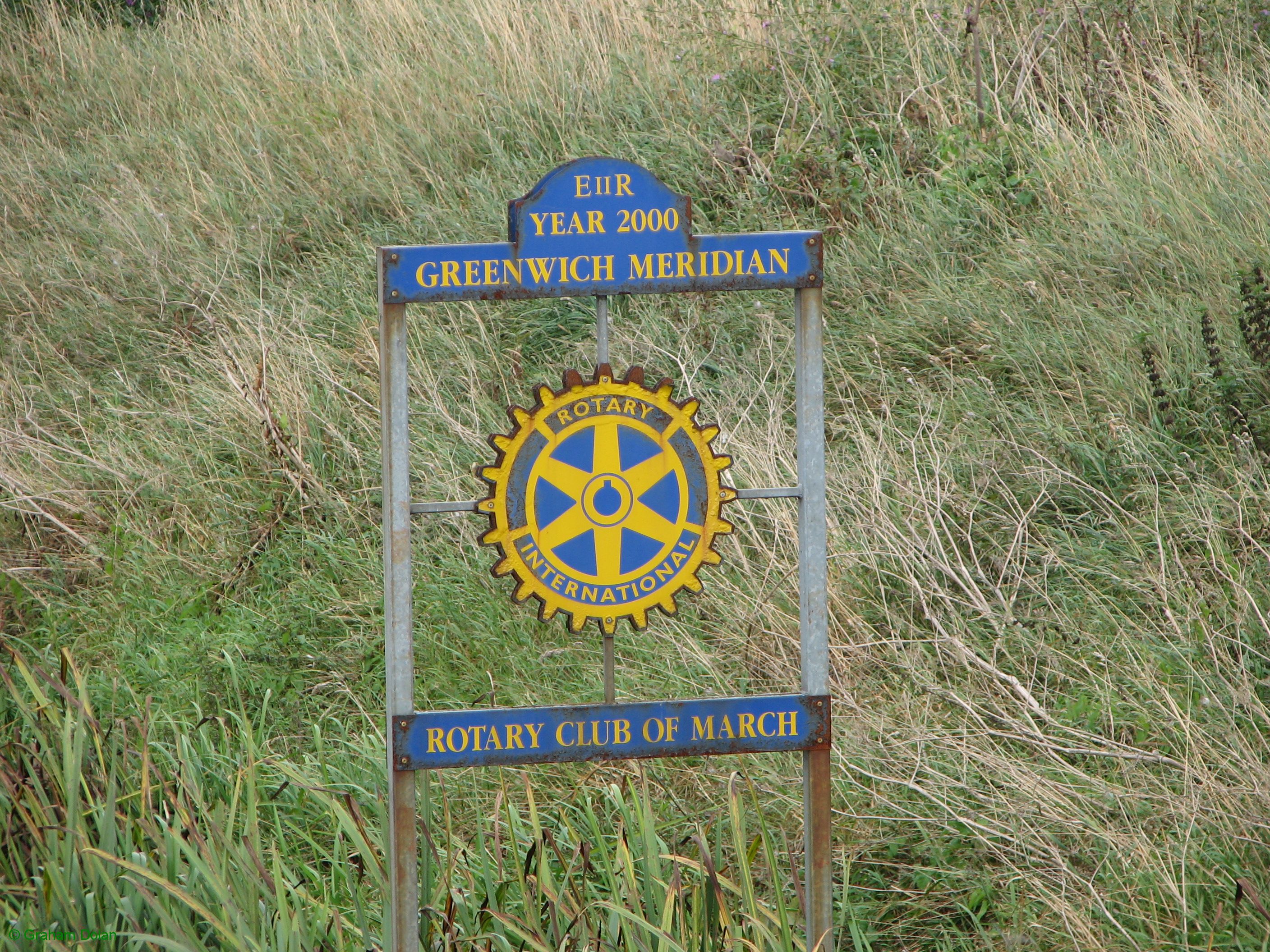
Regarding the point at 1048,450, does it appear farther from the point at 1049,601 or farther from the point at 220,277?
the point at 220,277

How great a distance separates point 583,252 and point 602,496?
442mm

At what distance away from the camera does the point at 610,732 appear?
2.34 metres

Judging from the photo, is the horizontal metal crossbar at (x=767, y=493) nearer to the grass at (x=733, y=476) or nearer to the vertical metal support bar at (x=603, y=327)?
the vertical metal support bar at (x=603, y=327)

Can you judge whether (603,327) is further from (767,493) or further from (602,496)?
(767,493)

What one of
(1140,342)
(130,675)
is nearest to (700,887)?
(130,675)

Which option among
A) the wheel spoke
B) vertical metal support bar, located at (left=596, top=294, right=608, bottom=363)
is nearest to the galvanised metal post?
vertical metal support bar, located at (left=596, top=294, right=608, bottom=363)

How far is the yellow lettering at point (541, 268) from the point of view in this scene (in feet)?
7.50

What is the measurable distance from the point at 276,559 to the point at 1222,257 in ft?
10.7

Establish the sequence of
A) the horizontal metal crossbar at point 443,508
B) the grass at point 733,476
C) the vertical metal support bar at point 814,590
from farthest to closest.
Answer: the grass at point 733,476
the vertical metal support bar at point 814,590
the horizontal metal crossbar at point 443,508

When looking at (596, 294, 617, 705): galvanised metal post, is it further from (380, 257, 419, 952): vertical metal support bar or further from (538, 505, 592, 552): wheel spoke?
(380, 257, 419, 952): vertical metal support bar

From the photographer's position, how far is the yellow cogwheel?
7.46 feet

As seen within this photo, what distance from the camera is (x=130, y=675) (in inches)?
144

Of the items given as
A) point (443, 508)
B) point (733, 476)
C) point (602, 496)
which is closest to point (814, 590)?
point (602, 496)

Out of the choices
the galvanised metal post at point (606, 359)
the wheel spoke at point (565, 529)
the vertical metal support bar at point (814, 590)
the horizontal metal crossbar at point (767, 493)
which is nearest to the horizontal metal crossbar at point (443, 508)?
the wheel spoke at point (565, 529)
